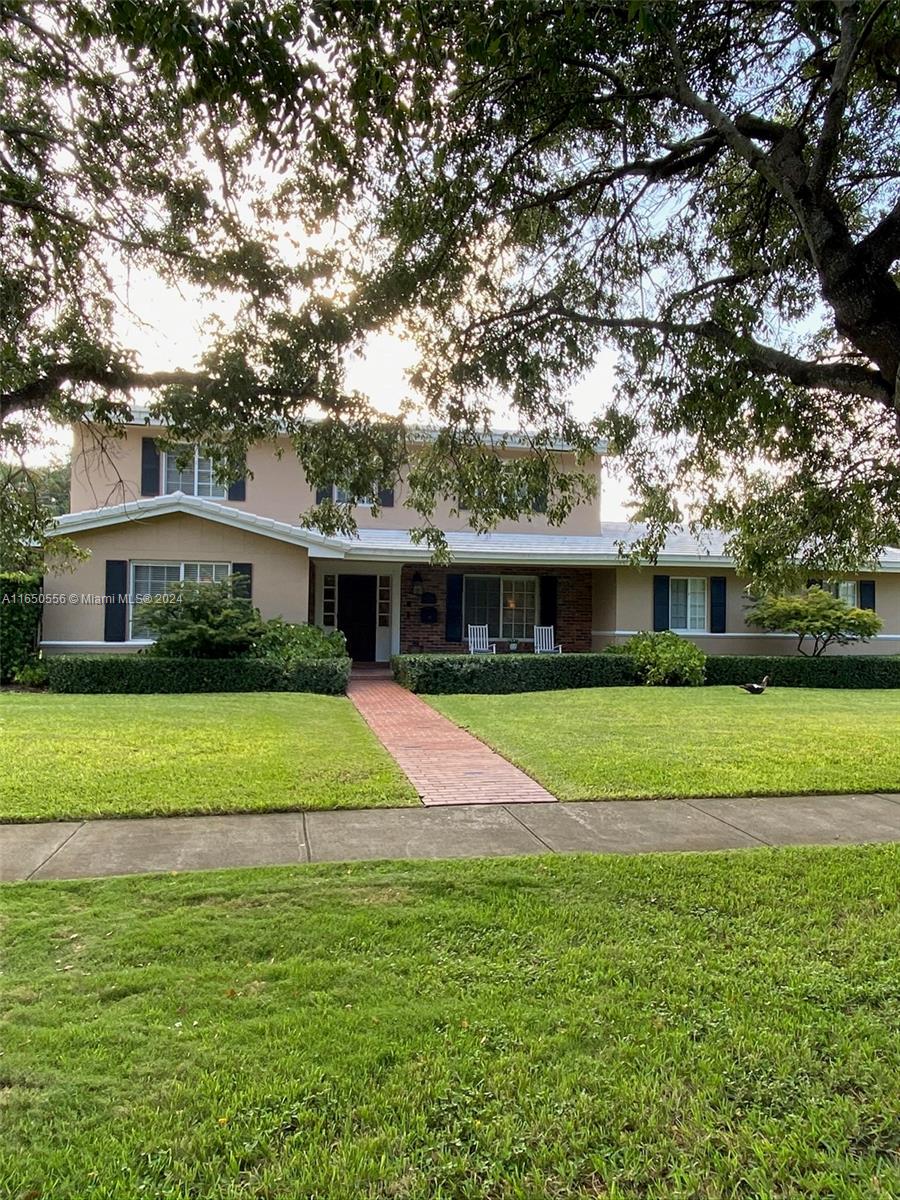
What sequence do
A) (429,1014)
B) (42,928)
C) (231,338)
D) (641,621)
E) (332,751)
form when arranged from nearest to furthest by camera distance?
(429,1014), (42,928), (231,338), (332,751), (641,621)

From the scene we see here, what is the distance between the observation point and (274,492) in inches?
766

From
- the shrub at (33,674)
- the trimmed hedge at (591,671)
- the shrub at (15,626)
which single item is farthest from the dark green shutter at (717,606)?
the shrub at (15,626)

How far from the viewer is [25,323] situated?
6062 mm

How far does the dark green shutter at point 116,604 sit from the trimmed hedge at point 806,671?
13919 millimetres

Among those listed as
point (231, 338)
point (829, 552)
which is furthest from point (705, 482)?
point (231, 338)

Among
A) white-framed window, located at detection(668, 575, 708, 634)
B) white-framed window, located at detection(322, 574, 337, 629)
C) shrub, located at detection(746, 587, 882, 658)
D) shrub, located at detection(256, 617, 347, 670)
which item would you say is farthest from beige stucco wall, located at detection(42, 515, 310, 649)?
shrub, located at detection(746, 587, 882, 658)

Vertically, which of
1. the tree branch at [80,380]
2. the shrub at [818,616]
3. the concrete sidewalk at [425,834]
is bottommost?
the concrete sidewalk at [425,834]

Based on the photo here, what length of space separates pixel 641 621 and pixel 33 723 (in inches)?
571

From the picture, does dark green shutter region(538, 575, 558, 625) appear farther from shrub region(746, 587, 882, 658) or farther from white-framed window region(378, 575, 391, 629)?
shrub region(746, 587, 882, 658)

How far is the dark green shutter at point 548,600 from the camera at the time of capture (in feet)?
68.0

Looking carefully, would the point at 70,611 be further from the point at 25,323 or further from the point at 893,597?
the point at 893,597

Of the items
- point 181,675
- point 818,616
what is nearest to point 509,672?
point 181,675

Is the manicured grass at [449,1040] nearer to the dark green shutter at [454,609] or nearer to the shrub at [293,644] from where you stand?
the shrub at [293,644]

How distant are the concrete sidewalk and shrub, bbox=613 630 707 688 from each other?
10010 mm
